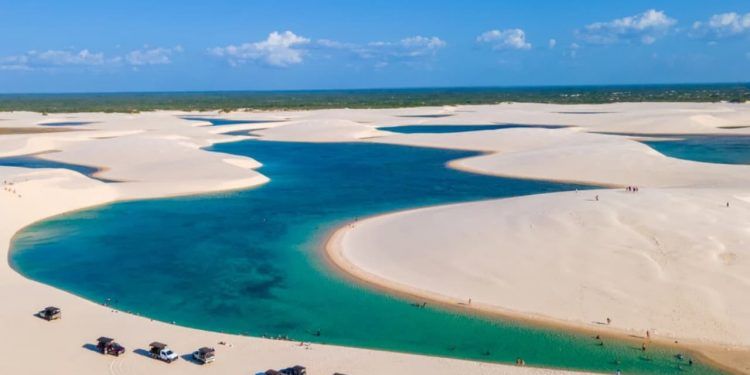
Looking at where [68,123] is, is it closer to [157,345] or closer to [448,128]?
[448,128]

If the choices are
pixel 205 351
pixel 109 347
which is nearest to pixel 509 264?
pixel 205 351

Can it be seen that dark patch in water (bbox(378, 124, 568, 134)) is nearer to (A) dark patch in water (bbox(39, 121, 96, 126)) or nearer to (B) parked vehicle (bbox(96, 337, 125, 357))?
(A) dark patch in water (bbox(39, 121, 96, 126))

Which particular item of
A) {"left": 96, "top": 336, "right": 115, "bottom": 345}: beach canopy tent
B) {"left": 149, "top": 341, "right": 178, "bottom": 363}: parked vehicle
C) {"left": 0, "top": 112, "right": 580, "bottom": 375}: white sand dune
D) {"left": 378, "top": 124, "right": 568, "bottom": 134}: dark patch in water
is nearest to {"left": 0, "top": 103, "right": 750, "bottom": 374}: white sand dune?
{"left": 0, "top": 112, "right": 580, "bottom": 375}: white sand dune

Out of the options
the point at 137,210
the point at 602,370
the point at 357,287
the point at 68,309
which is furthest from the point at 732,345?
the point at 137,210

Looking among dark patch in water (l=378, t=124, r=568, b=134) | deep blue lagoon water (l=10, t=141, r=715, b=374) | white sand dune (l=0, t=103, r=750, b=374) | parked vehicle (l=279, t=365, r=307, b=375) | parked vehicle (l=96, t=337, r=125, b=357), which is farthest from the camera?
dark patch in water (l=378, t=124, r=568, b=134)

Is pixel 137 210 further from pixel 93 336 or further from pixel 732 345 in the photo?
pixel 732 345

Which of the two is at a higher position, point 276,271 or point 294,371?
point 294,371

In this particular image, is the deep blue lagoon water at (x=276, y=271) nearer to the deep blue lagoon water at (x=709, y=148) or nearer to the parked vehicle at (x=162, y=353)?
the parked vehicle at (x=162, y=353)
